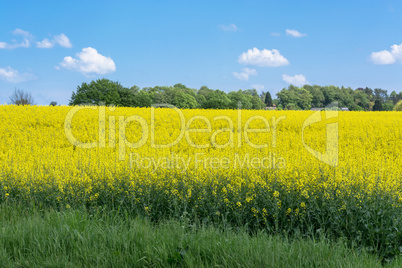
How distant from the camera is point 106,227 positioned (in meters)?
4.00

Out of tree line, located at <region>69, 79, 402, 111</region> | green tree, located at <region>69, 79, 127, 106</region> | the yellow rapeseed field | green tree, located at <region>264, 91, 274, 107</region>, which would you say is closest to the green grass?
the yellow rapeseed field

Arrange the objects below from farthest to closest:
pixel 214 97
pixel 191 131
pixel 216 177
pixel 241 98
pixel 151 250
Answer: pixel 241 98 → pixel 214 97 → pixel 191 131 → pixel 216 177 → pixel 151 250

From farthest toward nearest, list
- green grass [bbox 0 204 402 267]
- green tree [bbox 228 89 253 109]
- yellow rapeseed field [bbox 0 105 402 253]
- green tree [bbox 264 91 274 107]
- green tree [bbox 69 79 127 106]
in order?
green tree [bbox 264 91 274 107] → green tree [bbox 228 89 253 109] → green tree [bbox 69 79 127 106] → yellow rapeseed field [bbox 0 105 402 253] → green grass [bbox 0 204 402 267]

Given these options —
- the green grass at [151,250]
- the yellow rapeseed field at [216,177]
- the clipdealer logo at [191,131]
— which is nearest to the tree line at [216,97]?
the clipdealer logo at [191,131]

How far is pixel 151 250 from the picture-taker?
129 inches

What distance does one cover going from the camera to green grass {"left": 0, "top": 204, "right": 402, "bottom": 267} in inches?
122

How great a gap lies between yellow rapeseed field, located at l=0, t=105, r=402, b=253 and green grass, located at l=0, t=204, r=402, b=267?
3.18 feet

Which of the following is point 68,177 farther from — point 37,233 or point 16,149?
point 16,149

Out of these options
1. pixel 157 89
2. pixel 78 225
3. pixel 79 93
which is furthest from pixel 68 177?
pixel 157 89

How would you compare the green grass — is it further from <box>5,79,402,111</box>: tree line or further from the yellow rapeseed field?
<box>5,79,402,111</box>: tree line

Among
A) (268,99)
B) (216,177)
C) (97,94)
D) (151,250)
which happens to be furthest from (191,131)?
(268,99)

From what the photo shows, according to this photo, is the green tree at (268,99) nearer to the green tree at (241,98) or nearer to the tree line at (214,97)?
the tree line at (214,97)

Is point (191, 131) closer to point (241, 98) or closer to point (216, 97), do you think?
point (216, 97)

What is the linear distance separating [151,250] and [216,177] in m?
2.61
